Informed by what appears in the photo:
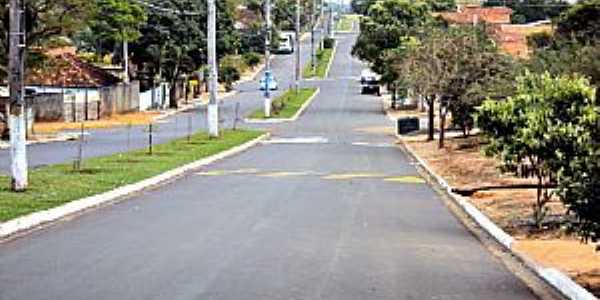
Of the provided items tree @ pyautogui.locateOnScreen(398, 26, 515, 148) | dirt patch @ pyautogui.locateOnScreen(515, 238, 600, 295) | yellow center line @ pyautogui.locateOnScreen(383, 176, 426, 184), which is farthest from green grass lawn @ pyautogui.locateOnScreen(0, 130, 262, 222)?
tree @ pyautogui.locateOnScreen(398, 26, 515, 148)

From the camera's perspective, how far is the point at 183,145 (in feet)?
145

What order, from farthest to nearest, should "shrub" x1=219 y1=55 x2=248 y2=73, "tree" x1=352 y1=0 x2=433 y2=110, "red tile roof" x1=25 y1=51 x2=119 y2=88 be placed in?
"shrub" x1=219 y1=55 x2=248 y2=73 → "tree" x1=352 y1=0 x2=433 y2=110 → "red tile roof" x1=25 y1=51 x2=119 y2=88

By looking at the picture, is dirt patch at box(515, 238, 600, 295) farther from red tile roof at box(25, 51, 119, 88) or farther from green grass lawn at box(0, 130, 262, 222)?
red tile roof at box(25, 51, 119, 88)

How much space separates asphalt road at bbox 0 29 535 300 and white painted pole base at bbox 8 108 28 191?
2.22 meters

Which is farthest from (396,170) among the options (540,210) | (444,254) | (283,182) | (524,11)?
(524,11)

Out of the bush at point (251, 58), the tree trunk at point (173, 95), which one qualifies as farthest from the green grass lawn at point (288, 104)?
the bush at point (251, 58)

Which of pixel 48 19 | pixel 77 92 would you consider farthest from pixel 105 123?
pixel 48 19

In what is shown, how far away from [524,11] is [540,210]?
367ft

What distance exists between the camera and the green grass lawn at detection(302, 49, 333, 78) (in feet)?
398

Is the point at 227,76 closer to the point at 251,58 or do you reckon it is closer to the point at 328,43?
the point at 251,58

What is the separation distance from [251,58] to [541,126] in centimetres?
10981

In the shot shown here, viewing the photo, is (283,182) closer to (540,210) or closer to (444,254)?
(540,210)

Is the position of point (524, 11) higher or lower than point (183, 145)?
higher

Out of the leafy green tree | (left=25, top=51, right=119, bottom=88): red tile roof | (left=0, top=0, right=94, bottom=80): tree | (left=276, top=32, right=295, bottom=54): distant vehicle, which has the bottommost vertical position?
(left=25, top=51, right=119, bottom=88): red tile roof
